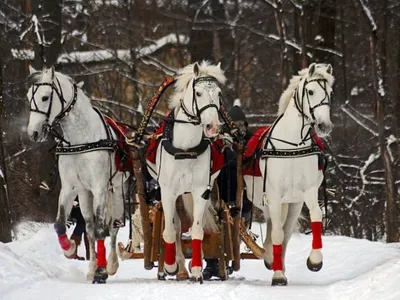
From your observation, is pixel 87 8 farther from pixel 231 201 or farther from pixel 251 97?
pixel 231 201

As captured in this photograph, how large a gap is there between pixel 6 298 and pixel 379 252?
559cm

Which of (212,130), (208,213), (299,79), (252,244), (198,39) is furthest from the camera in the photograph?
(198,39)

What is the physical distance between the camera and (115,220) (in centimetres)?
1115

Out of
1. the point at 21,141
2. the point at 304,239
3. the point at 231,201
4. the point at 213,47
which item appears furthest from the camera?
the point at 213,47

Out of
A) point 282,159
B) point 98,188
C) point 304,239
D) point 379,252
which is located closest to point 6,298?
point 98,188

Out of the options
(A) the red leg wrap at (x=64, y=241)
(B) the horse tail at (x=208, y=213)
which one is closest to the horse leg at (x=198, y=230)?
(B) the horse tail at (x=208, y=213)

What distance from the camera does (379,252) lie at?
458 inches

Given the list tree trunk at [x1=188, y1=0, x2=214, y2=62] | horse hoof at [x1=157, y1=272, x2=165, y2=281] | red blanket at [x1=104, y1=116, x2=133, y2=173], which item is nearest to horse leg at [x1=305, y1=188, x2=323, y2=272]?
horse hoof at [x1=157, y1=272, x2=165, y2=281]

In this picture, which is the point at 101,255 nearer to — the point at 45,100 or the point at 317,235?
the point at 45,100

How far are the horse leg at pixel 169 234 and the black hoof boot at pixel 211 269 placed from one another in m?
0.94

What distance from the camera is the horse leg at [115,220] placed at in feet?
36.1

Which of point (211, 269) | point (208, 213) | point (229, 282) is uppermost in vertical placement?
point (208, 213)

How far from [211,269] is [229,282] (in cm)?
150

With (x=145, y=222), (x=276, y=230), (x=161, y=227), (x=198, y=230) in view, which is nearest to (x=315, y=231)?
(x=276, y=230)
